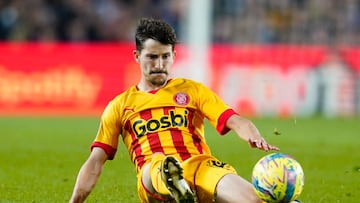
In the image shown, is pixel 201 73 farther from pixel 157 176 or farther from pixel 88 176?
pixel 157 176

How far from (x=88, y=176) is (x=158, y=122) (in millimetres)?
631

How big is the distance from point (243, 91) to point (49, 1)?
5485mm

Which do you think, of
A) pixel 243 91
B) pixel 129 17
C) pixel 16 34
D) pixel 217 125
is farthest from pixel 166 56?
pixel 129 17

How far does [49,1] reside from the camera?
76.8 feet

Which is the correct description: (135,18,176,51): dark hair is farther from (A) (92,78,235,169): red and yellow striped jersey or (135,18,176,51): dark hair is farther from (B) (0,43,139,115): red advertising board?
(B) (0,43,139,115): red advertising board

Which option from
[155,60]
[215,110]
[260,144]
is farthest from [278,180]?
[155,60]

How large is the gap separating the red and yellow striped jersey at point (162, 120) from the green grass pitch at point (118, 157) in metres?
1.18

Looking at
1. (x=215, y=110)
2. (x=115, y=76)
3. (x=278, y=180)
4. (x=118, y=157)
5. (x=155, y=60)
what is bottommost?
(x=115, y=76)

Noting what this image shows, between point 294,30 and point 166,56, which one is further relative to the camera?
point 294,30

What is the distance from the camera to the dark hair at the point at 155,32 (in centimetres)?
721

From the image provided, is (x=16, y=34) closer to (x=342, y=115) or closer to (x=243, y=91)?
(x=243, y=91)

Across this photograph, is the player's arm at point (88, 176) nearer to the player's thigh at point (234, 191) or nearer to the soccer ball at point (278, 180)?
the player's thigh at point (234, 191)

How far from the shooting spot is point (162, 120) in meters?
7.25

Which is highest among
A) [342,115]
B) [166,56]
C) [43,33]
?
[166,56]
